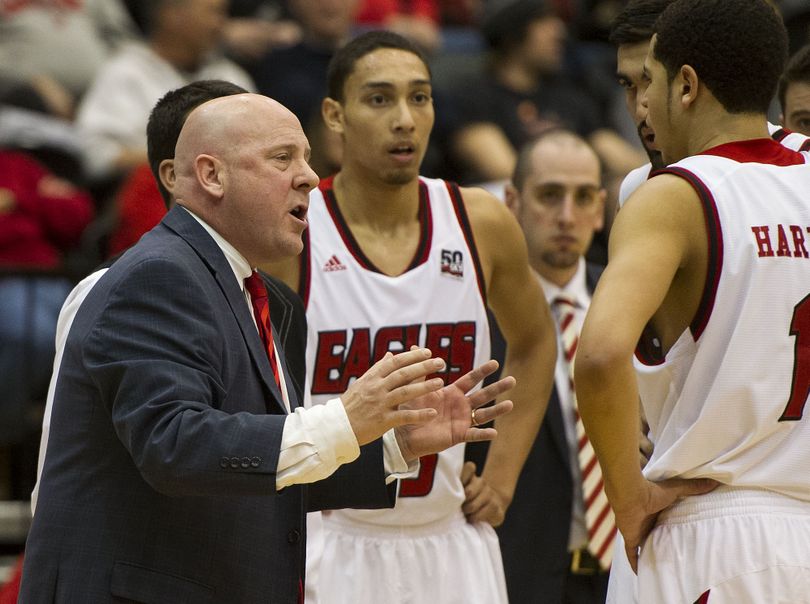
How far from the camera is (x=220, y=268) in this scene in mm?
3320

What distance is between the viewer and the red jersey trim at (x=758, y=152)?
3.49 metres

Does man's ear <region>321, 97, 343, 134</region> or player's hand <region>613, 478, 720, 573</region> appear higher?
man's ear <region>321, 97, 343, 134</region>

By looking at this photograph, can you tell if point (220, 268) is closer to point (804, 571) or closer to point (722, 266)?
point (722, 266)

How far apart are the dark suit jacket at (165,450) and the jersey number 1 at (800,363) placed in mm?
1335

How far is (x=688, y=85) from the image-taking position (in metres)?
3.54

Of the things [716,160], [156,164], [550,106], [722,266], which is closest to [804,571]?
[722,266]

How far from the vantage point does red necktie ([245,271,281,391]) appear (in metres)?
3.46

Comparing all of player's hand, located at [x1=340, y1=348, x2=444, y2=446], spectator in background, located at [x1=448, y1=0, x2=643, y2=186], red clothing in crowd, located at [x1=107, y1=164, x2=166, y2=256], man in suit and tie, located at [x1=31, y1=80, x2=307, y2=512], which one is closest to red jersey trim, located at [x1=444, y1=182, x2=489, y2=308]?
man in suit and tie, located at [x1=31, y1=80, x2=307, y2=512]

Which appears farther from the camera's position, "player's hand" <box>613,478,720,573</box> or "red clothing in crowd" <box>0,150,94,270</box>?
"red clothing in crowd" <box>0,150,94,270</box>

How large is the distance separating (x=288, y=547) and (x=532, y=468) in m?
2.36

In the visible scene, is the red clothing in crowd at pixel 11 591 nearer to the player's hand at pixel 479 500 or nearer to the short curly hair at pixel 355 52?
the player's hand at pixel 479 500

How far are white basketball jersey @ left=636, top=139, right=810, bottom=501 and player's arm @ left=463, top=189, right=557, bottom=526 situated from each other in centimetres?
161

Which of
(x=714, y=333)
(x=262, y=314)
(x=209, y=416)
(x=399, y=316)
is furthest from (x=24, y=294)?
(x=714, y=333)

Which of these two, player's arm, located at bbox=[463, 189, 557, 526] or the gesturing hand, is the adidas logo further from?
the gesturing hand
